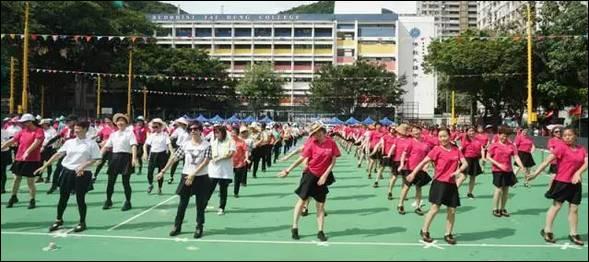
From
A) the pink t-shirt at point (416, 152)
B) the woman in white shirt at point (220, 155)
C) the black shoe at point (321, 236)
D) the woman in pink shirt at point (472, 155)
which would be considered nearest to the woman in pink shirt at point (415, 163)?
the pink t-shirt at point (416, 152)

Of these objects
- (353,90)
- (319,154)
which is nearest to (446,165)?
(319,154)

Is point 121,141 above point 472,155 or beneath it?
above

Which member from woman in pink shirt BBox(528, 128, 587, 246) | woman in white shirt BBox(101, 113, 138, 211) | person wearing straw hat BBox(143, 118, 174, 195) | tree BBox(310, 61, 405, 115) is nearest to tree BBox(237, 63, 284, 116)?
tree BBox(310, 61, 405, 115)

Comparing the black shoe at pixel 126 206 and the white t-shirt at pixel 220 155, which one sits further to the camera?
the black shoe at pixel 126 206

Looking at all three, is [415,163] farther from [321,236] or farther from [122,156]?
[122,156]

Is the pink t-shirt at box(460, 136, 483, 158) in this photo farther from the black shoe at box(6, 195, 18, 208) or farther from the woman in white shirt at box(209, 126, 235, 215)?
the black shoe at box(6, 195, 18, 208)

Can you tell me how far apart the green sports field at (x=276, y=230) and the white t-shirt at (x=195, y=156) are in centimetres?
Answer: 84

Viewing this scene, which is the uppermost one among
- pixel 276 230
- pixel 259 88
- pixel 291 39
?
pixel 291 39

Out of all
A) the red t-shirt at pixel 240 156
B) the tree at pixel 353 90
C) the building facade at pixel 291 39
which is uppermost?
the building facade at pixel 291 39

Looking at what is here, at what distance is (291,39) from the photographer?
9356 centimetres

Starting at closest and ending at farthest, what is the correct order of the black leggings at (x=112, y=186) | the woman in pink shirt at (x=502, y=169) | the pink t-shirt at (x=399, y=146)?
the woman in pink shirt at (x=502, y=169)
the black leggings at (x=112, y=186)
the pink t-shirt at (x=399, y=146)

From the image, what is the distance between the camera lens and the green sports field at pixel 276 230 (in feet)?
23.0

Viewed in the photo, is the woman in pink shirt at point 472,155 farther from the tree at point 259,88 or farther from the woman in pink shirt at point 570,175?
the tree at point 259,88

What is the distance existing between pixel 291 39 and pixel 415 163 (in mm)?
84392
